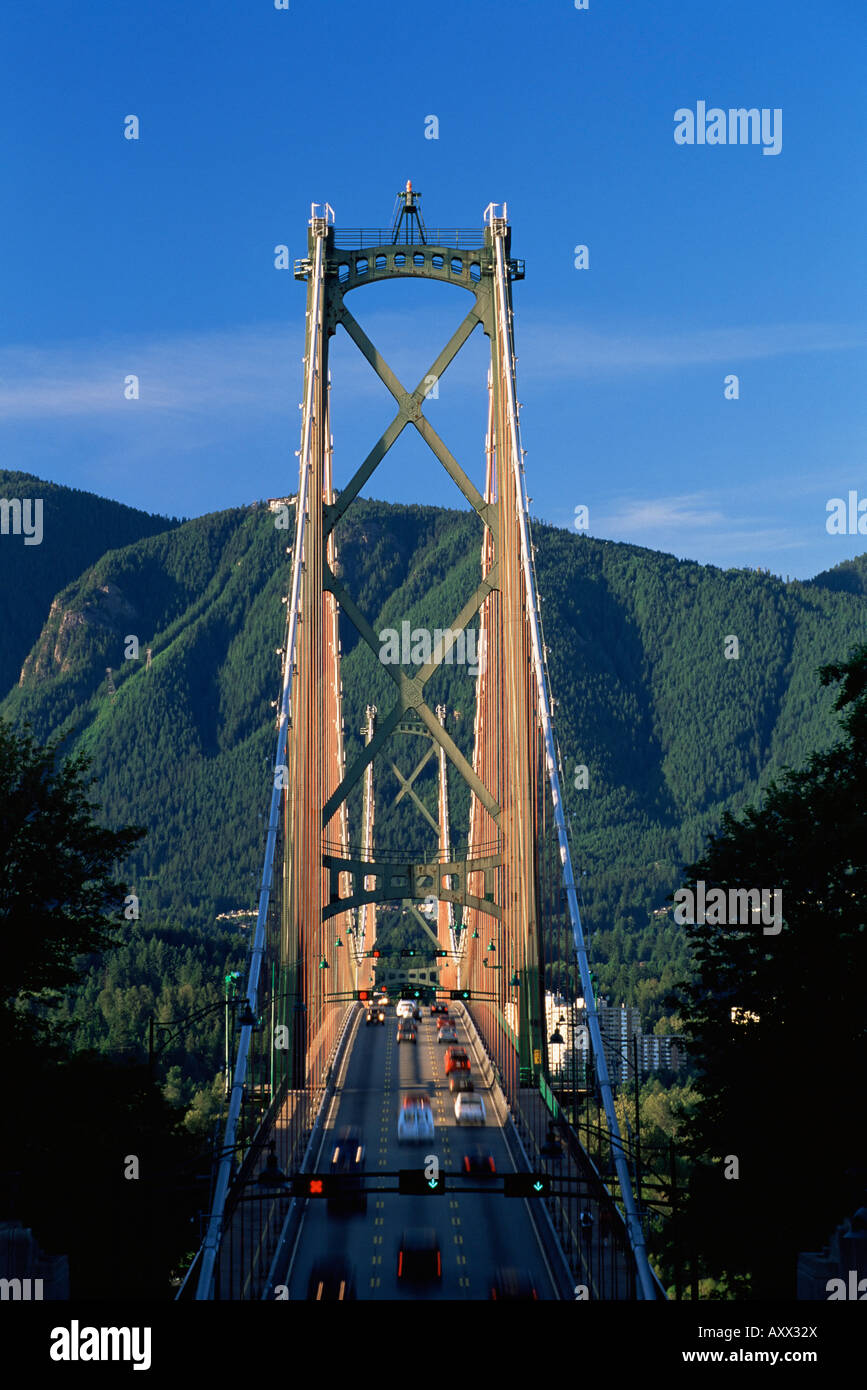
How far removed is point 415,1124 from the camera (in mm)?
57000

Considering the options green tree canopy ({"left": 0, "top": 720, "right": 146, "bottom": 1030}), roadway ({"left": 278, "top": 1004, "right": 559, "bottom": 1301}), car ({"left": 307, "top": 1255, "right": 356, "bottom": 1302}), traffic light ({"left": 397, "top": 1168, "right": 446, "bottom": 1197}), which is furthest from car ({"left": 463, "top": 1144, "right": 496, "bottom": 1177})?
traffic light ({"left": 397, "top": 1168, "right": 446, "bottom": 1197})

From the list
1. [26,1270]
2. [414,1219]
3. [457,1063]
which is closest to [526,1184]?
[26,1270]

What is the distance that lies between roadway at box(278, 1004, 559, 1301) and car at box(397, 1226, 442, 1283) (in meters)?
0.24

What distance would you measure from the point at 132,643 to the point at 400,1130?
26791 millimetres

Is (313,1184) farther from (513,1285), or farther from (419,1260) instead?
(513,1285)

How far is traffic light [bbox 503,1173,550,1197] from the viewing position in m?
35.8

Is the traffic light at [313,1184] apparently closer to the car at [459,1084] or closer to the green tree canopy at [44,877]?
the green tree canopy at [44,877]

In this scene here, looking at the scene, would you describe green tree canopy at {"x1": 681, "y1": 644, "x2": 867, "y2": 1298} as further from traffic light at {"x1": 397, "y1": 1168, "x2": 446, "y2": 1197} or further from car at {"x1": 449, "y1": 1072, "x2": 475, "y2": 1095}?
car at {"x1": 449, "y1": 1072, "x2": 475, "y2": 1095}

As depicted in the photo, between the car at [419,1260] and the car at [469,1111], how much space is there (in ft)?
52.6

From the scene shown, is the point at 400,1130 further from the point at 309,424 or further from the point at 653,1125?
the point at 653,1125

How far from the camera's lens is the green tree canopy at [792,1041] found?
41906mm

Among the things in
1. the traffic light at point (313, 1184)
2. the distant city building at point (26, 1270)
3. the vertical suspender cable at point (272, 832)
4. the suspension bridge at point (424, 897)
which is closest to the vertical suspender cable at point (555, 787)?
the suspension bridge at point (424, 897)

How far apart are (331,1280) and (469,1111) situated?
21.1m
